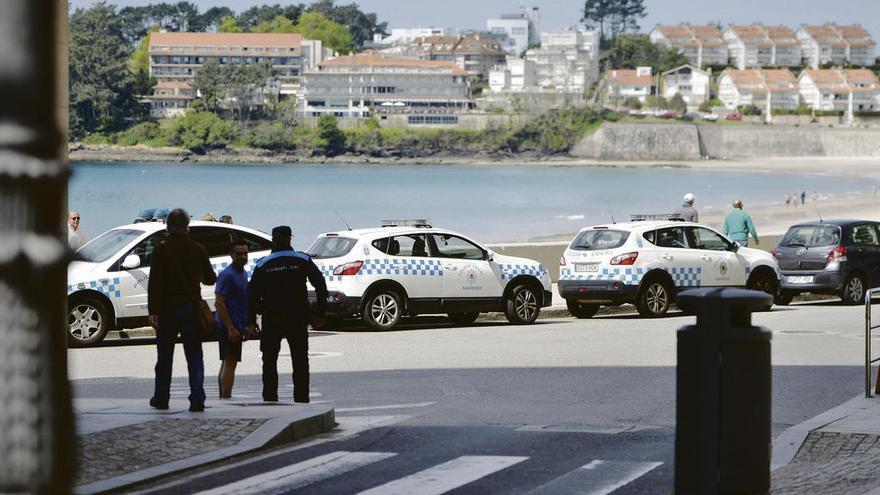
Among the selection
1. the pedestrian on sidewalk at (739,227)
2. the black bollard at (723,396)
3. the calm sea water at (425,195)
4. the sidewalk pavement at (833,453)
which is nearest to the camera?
the black bollard at (723,396)

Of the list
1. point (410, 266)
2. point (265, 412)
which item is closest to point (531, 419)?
point (265, 412)

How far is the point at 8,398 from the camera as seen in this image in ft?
5.57

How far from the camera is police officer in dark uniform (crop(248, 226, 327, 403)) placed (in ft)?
38.9

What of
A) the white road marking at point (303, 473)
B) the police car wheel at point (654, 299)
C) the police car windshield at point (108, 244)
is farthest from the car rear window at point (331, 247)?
the white road marking at point (303, 473)

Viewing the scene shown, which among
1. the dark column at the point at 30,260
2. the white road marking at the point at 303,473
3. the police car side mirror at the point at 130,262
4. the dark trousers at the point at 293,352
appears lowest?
the white road marking at the point at 303,473

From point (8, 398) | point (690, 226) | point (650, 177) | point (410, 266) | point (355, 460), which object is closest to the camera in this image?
point (8, 398)

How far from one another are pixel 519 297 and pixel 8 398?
66.2ft

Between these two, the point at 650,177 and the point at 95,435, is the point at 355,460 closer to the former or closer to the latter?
the point at 95,435

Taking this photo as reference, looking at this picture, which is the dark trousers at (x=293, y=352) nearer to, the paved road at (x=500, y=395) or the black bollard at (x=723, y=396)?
the paved road at (x=500, y=395)

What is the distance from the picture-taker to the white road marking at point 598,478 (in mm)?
8180

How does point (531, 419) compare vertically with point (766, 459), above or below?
below

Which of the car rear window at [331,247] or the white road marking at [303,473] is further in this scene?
the car rear window at [331,247]

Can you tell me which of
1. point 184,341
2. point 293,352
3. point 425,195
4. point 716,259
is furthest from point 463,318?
point 425,195

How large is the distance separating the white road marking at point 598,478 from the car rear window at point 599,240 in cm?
1389
